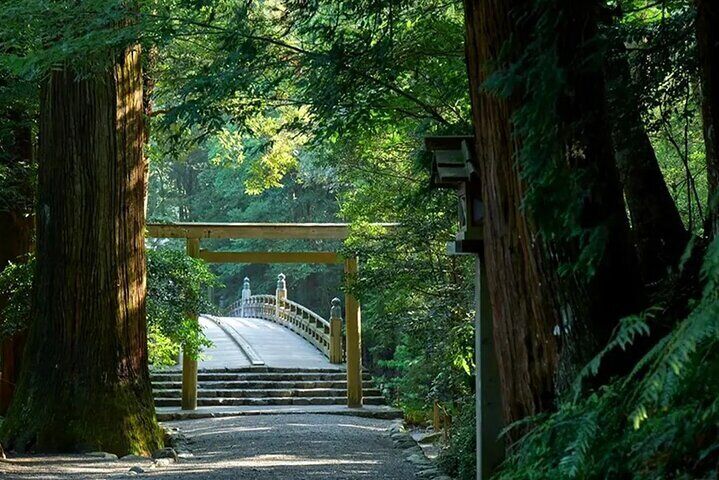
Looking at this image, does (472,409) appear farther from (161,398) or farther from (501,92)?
(161,398)

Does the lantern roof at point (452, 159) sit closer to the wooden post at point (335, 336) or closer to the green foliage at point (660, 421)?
the green foliage at point (660, 421)

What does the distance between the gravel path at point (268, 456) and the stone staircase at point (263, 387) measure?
207cm

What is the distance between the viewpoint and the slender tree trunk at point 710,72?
12.1ft

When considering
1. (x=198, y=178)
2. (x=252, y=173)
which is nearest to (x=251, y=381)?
(x=252, y=173)

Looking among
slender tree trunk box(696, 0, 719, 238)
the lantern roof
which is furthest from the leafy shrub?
slender tree trunk box(696, 0, 719, 238)

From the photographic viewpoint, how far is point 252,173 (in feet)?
62.5

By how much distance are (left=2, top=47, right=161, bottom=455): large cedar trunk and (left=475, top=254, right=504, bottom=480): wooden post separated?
5267 mm

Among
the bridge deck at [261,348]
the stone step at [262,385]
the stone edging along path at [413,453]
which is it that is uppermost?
the bridge deck at [261,348]

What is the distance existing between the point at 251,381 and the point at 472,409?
428 inches

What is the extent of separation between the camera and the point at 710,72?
372cm

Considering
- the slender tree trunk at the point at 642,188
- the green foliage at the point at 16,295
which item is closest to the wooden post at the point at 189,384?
the green foliage at the point at 16,295

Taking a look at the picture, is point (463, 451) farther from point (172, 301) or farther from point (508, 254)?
point (172, 301)

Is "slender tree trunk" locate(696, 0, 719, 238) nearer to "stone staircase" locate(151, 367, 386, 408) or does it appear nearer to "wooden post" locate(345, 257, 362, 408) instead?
"wooden post" locate(345, 257, 362, 408)

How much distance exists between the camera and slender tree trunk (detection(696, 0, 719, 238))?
3684 millimetres
